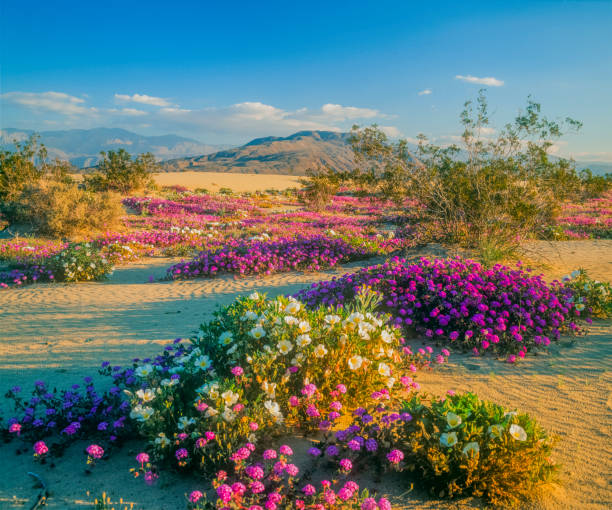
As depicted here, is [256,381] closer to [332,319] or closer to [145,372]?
[332,319]

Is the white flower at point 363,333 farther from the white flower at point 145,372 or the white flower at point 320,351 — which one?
the white flower at point 145,372

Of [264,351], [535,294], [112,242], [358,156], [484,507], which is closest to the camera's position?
[484,507]

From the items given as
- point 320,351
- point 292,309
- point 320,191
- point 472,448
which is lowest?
point 472,448

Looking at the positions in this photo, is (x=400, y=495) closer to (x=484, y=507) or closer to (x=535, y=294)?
(x=484, y=507)

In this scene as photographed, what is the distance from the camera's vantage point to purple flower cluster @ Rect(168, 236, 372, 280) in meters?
10.6

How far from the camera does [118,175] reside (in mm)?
29078

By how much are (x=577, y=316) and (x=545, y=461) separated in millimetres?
4418

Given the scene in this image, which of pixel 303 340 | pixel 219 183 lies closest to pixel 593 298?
pixel 303 340

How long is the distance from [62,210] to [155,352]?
536 inches

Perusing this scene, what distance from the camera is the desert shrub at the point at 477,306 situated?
17.3 ft

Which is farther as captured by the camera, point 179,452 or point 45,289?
point 45,289

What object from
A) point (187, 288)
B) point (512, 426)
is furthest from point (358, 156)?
point (512, 426)

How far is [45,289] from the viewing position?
9164 mm

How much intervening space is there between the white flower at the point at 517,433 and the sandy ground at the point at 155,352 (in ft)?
1.79
